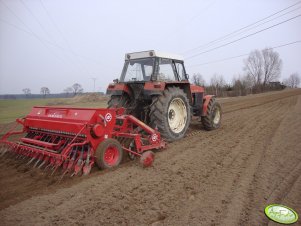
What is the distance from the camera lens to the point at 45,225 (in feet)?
8.84

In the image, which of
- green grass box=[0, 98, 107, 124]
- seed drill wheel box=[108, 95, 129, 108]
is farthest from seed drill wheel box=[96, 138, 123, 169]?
green grass box=[0, 98, 107, 124]

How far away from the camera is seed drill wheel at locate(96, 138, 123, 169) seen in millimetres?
4219

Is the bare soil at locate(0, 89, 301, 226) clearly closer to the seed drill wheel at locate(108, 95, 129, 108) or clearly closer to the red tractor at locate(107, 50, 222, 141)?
the red tractor at locate(107, 50, 222, 141)

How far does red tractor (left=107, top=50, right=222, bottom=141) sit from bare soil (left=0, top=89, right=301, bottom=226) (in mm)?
1014

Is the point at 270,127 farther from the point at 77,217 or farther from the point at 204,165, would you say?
the point at 77,217

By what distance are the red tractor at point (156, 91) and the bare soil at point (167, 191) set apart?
39.9 inches

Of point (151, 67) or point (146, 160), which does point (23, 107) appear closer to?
point (151, 67)

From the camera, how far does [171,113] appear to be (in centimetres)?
629

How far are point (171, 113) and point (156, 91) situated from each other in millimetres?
851

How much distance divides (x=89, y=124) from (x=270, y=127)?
5.88 metres

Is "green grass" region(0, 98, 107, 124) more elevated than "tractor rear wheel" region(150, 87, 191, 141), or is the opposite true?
"tractor rear wheel" region(150, 87, 191, 141)

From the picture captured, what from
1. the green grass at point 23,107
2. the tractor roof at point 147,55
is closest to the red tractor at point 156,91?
the tractor roof at point 147,55

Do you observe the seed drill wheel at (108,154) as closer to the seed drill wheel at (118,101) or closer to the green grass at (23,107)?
the seed drill wheel at (118,101)

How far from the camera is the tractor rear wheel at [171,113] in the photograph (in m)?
5.70
